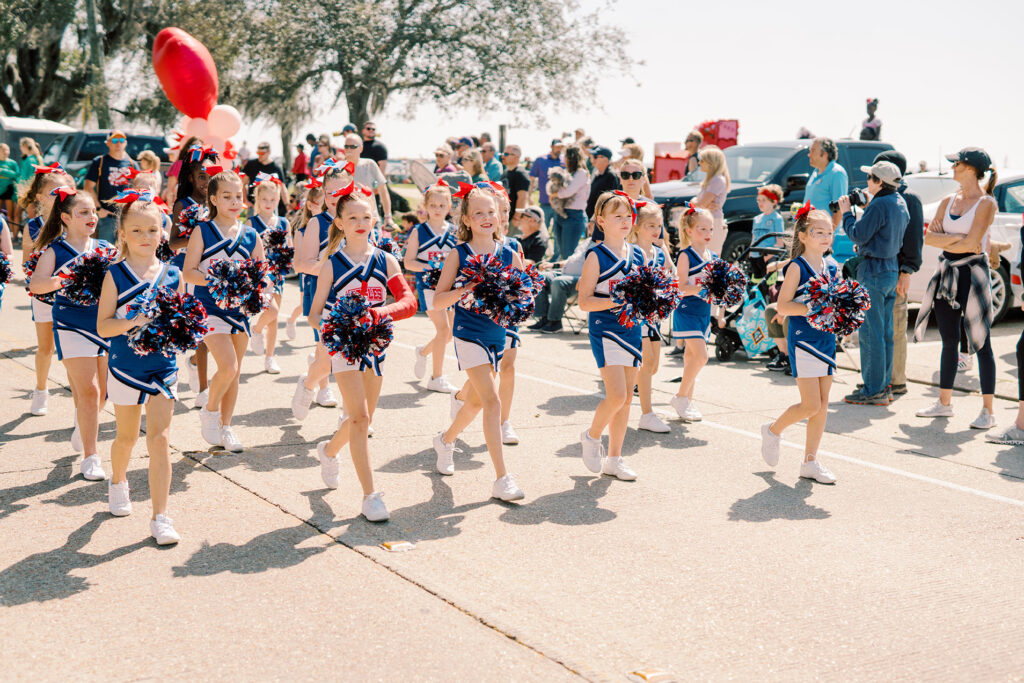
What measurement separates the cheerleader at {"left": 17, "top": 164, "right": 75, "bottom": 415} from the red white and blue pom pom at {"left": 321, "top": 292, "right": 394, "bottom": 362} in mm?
2538

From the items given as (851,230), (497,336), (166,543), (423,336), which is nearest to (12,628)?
(166,543)

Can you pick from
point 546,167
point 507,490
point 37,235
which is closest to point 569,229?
point 546,167

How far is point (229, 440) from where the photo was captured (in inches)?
261

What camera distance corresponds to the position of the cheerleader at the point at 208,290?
6488mm

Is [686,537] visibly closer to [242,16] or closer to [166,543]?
[166,543]

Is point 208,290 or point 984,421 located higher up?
point 208,290

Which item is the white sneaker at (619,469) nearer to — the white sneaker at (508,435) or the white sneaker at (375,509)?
the white sneaker at (508,435)

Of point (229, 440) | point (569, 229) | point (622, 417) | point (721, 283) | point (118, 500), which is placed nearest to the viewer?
point (118, 500)

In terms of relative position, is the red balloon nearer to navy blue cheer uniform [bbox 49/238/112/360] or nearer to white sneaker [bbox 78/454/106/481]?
navy blue cheer uniform [bbox 49/238/112/360]

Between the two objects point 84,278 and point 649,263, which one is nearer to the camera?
point 84,278

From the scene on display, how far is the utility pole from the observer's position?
26844 millimetres

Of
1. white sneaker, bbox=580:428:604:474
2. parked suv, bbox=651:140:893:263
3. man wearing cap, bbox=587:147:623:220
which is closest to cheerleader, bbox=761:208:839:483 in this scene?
white sneaker, bbox=580:428:604:474

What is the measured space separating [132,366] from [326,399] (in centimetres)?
317

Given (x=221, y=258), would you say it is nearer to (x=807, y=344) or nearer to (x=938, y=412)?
(x=807, y=344)
